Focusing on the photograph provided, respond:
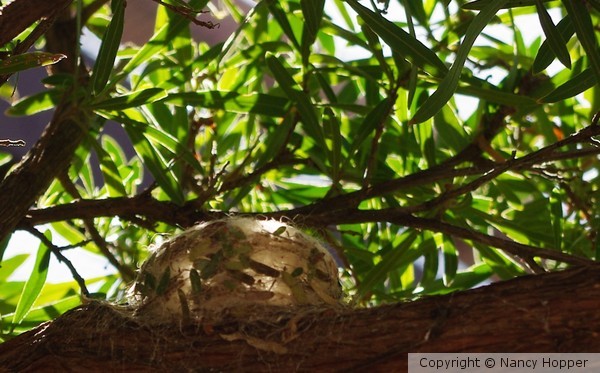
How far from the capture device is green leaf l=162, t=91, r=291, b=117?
1096 millimetres

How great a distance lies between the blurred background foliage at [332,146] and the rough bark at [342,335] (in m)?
0.29

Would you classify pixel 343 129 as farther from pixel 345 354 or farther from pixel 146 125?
pixel 345 354

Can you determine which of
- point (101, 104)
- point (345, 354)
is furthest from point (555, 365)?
point (101, 104)

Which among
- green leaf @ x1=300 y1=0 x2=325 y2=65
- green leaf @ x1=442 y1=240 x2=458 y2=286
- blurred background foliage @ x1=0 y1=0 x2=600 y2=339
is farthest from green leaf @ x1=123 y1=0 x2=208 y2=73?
green leaf @ x1=442 y1=240 x2=458 y2=286

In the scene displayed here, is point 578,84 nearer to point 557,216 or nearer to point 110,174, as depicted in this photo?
point 557,216

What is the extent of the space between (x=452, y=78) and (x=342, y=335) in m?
0.22

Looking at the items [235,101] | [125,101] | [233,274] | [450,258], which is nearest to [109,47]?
[125,101]

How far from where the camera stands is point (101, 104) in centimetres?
104

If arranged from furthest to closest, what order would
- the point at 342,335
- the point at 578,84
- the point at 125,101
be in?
the point at 125,101, the point at 578,84, the point at 342,335

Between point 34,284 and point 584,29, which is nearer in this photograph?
point 584,29

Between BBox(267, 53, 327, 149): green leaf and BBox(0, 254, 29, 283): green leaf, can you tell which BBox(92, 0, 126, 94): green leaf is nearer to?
BBox(267, 53, 327, 149): green leaf

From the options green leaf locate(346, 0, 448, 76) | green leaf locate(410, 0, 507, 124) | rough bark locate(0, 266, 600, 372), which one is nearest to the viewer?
rough bark locate(0, 266, 600, 372)

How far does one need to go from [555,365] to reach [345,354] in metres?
0.14

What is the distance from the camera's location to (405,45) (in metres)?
0.82
